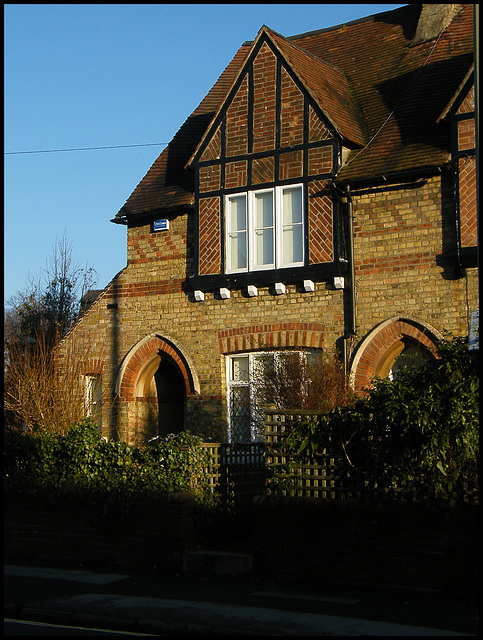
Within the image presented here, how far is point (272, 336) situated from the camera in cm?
1777

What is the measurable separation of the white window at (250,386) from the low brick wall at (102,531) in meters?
5.30

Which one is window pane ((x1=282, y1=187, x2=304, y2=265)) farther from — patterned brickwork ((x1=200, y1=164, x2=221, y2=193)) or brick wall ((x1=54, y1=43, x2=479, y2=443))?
patterned brickwork ((x1=200, y1=164, x2=221, y2=193))


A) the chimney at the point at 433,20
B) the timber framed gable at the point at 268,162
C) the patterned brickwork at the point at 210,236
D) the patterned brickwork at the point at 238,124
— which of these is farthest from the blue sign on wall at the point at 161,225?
the chimney at the point at 433,20

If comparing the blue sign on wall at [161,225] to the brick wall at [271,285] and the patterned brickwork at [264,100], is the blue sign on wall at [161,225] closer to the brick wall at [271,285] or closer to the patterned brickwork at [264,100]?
the brick wall at [271,285]

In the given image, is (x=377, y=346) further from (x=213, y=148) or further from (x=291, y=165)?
(x=213, y=148)

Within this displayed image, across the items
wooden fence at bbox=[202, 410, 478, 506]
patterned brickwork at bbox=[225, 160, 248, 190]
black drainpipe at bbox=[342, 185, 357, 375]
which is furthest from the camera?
patterned brickwork at bbox=[225, 160, 248, 190]

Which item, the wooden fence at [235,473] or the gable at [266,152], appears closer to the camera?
the wooden fence at [235,473]

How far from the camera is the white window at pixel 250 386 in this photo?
54.6 feet

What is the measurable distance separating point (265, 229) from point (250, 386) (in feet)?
11.3

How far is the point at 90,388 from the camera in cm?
2033

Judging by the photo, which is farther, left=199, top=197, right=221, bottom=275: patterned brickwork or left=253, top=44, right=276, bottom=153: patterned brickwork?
left=199, top=197, right=221, bottom=275: patterned brickwork

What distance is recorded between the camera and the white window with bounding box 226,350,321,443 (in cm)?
1664

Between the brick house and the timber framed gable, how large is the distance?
0.10ft

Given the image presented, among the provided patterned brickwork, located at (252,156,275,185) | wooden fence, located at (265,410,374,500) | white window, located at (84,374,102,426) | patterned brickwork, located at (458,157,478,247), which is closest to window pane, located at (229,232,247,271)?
patterned brickwork, located at (252,156,275,185)
